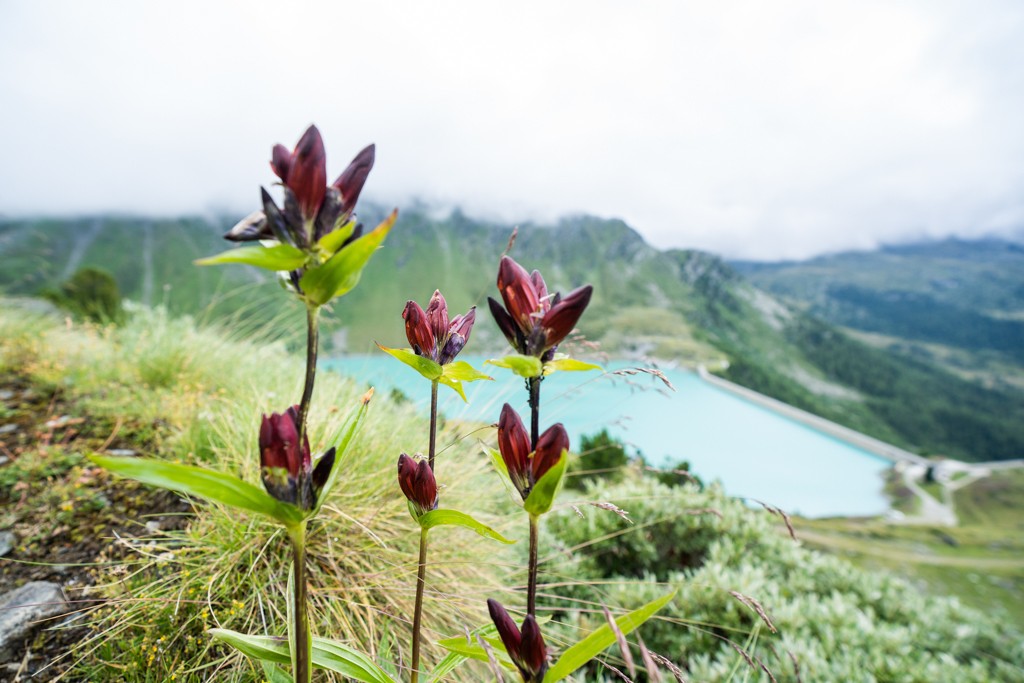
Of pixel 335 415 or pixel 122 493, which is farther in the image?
pixel 335 415

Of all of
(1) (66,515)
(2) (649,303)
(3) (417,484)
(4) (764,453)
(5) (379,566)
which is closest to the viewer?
(3) (417,484)

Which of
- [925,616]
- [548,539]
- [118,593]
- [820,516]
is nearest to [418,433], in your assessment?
[548,539]

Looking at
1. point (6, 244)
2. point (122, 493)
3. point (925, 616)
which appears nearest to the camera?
point (122, 493)

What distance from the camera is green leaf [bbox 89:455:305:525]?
0.59 m

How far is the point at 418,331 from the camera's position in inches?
39.0

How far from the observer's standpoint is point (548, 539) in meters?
3.12

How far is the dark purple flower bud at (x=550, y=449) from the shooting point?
2.61ft

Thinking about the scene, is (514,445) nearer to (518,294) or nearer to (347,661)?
(518,294)

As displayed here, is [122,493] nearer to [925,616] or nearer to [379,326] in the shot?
[925,616]

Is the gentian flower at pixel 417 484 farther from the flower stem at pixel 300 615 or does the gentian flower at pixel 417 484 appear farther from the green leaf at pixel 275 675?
the green leaf at pixel 275 675

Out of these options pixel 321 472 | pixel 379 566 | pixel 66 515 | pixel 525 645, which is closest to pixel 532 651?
pixel 525 645

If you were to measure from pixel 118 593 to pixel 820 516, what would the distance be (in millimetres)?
36246

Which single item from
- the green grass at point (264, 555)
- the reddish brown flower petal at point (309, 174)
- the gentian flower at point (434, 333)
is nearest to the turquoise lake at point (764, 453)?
the green grass at point (264, 555)

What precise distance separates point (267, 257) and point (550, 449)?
525 millimetres
